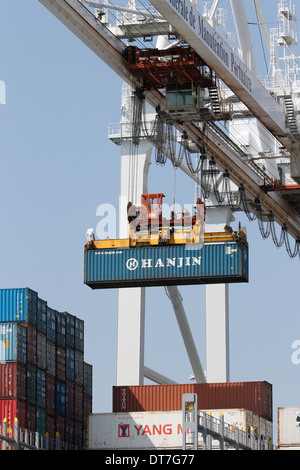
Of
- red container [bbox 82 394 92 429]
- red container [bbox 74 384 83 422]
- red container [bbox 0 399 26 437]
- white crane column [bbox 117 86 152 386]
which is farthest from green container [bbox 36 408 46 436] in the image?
white crane column [bbox 117 86 152 386]

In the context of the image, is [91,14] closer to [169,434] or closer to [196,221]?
[196,221]

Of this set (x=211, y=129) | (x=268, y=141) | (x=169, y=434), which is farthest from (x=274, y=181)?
(x=169, y=434)

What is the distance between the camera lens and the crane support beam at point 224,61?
35969 mm

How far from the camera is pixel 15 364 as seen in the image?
40.7 meters

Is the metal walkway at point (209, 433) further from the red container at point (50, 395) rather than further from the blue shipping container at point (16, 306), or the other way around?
the blue shipping container at point (16, 306)

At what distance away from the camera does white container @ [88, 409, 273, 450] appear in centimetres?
4162

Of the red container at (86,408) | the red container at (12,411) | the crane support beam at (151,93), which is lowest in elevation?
the red container at (12,411)

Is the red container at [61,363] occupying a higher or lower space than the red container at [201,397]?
higher

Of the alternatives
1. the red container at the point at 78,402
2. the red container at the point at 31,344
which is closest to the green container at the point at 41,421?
the red container at the point at 31,344

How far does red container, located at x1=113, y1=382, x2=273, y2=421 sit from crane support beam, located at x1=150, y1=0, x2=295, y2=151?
29.9ft

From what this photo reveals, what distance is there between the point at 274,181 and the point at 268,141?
1.67 metres

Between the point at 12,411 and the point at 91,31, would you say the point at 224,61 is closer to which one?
the point at 91,31

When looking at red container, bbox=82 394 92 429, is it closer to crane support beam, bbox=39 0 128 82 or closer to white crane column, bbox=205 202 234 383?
white crane column, bbox=205 202 234 383

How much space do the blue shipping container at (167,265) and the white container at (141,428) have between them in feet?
15.3
